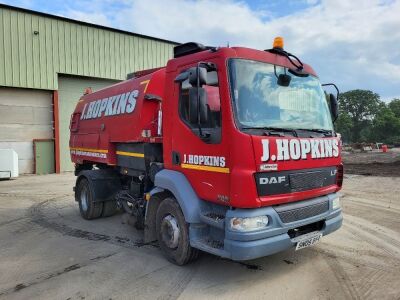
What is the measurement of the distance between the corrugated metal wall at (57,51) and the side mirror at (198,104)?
15141 millimetres

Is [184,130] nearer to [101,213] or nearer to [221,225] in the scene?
[221,225]

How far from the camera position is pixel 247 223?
4141 mm

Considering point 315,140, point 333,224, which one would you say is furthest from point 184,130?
point 333,224

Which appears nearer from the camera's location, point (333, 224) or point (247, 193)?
point (247, 193)

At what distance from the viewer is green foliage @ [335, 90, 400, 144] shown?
73812 millimetres

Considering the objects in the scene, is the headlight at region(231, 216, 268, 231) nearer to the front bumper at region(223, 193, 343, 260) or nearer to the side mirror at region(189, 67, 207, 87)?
the front bumper at region(223, 193, 343, 260)

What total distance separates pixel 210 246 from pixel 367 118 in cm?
9780

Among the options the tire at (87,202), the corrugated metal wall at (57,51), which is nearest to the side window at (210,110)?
the tire at (87,202)

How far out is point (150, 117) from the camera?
618cm

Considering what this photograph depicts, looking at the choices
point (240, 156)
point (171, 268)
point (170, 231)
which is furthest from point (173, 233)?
point (240, 156)

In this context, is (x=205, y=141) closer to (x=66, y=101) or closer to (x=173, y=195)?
(x=173, y=195)

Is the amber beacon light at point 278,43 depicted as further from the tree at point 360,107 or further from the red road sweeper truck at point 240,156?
the tree at point 360,107

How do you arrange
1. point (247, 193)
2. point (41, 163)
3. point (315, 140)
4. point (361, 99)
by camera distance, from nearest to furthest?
point (247, 193) → point (315, 140) → point (41, 163) → point (361, 99)

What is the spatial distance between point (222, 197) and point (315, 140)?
144cm
